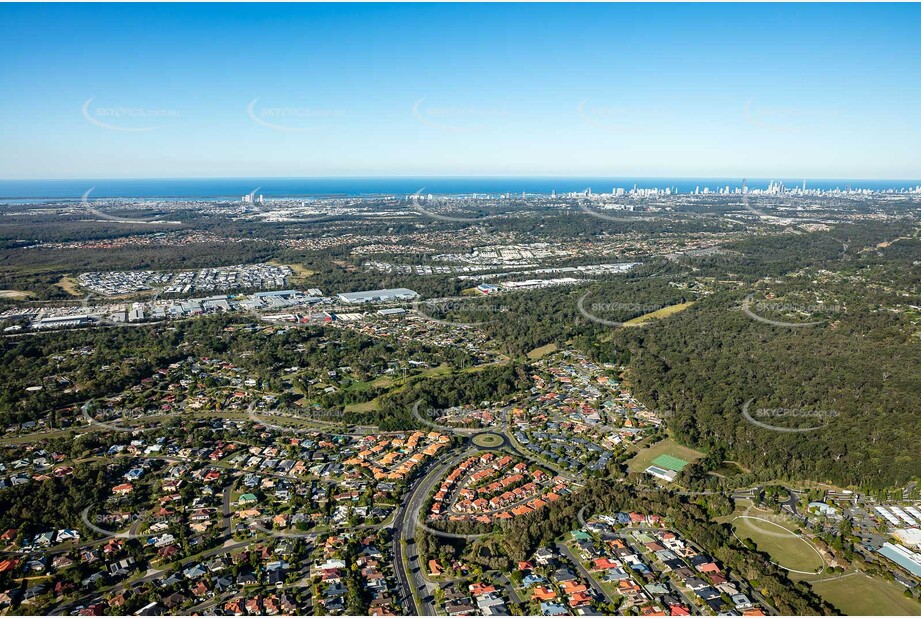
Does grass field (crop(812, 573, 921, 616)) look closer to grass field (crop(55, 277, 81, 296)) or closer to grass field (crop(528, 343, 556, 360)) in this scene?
grass field (crop(528, 343, 556, 360))

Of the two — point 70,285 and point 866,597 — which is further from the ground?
point 70,285

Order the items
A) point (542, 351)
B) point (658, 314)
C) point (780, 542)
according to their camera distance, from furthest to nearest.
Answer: point (658, 314)
point (542, 351)
point (780, 542)

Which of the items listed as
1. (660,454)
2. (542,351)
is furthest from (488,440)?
(542,351)

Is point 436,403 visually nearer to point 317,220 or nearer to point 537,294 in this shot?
point 537,294

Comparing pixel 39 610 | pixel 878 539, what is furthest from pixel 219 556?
pixel 878 539

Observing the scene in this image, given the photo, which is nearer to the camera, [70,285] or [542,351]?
[542,351]

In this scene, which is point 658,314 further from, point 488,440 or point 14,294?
point 14,294

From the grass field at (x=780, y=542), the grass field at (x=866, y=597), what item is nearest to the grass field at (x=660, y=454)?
the grass field at (x=780, y=542)

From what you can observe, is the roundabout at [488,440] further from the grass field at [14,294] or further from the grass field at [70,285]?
the grass field at [14,294]
